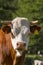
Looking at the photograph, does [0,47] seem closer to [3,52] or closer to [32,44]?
[3,52]

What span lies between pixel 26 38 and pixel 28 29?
0.18 m

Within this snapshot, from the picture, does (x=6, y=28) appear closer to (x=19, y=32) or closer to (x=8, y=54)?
(x=19, y=32)

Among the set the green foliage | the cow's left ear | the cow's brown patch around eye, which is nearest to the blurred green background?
the green foliage

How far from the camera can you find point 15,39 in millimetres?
7453


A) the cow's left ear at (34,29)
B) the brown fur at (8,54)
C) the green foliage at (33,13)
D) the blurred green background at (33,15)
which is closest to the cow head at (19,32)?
the cow's left ear at (34,29)

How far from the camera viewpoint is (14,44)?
24.4 ft

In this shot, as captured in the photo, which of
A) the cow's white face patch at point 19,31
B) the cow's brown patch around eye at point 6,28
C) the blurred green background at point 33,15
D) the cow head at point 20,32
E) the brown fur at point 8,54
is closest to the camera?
Answer: the cow head at point 20,32

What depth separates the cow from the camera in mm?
7401

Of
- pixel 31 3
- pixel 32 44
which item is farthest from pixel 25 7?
pixel 32 44

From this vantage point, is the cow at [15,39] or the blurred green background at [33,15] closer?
the cow at [15,39]

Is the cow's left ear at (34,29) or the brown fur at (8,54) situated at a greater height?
the cow's left ear at (34,29)

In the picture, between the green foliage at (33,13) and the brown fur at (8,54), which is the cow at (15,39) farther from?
the green foliage at (33,13)

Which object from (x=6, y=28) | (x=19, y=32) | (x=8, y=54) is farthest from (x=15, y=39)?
(x=8, y=54)

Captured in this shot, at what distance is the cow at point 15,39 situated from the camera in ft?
24.3
